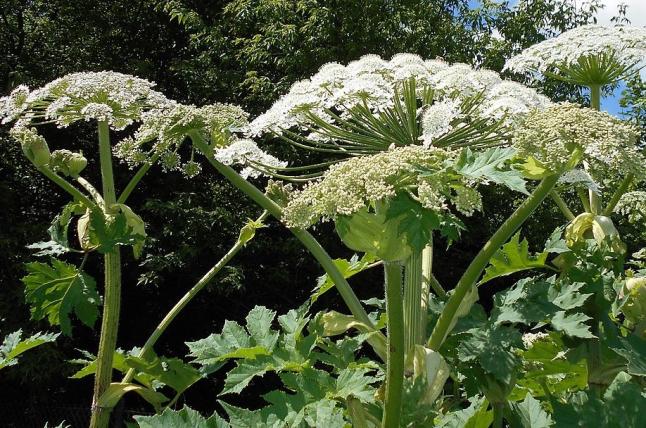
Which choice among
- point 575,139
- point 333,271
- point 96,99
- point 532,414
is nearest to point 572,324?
point 532,414

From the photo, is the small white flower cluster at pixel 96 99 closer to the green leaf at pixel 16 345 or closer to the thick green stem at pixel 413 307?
the green leaf at pixel 16 345

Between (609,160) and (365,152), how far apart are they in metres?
0.97

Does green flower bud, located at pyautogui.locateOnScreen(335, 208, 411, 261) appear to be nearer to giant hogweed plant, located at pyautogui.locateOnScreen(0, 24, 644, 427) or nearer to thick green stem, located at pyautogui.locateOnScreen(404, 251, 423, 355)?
giant hogweed plant, located at pyautogui.locateOnScreen(0, 24, 644, 427)

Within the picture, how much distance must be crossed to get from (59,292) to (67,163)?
0.43 m

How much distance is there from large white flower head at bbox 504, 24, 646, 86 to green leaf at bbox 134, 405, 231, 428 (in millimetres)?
1867

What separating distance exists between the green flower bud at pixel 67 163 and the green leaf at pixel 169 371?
2.13ft

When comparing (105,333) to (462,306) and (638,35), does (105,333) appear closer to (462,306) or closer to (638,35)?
(462,306)

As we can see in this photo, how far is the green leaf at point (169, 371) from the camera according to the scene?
215cm

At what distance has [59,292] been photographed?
2.28 meters

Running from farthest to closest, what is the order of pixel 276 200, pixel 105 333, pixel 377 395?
pixel 105 333 < pixel 276 200 < pixel 377 395

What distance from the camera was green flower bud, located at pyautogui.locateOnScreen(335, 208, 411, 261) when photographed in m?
1.36

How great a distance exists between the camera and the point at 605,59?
2682mm

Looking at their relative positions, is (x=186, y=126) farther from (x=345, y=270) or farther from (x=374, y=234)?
(x=374, y=234)

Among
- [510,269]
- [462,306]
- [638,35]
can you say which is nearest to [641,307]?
[510,269]
